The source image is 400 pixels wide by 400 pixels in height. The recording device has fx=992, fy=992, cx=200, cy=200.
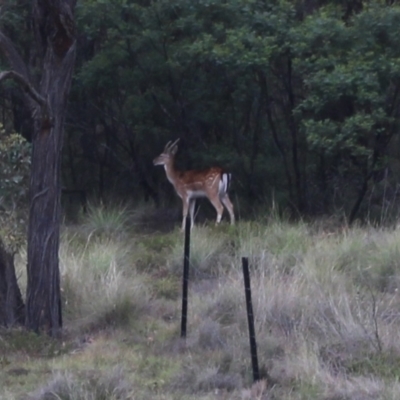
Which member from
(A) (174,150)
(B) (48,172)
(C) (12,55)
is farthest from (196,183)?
(C) (12,55)

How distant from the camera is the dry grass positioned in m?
8.63

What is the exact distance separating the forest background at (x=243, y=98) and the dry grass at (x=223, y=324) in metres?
2.99

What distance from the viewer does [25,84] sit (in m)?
9.98

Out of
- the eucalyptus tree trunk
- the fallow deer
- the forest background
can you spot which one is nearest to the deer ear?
the fallow deer

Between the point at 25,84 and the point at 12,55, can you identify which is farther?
the point at 12,55

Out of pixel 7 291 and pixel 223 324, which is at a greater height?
pixel 7 291

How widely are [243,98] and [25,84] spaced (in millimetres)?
9780

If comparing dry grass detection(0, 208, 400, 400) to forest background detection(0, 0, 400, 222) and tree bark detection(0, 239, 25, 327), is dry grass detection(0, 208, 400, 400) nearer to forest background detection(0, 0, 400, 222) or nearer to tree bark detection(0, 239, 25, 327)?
tree bark detection(0, 239, 25, 327)

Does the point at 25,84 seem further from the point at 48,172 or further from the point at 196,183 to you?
the point at 196,183

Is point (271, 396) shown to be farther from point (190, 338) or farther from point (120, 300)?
point (120, 300)

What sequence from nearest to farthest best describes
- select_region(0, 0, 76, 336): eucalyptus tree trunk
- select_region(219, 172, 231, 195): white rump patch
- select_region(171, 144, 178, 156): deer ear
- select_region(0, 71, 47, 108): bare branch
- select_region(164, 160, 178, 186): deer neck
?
select_region(0, 71, 47, 108): bare branch, select_region(0, 0, 76, 336): eucalyptus tree trunk, select_region(219, 172, 231, 195): white rump patch, select_region(171, 144, 178, 156): deer ear, select_region(164, 160, 178, 186): deer neck

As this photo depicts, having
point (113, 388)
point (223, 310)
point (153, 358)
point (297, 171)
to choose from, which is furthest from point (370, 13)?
point (113, 388)

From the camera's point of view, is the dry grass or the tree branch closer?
the dry grass

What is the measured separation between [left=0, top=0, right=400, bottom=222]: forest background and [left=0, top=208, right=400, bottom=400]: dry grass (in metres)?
2.99
